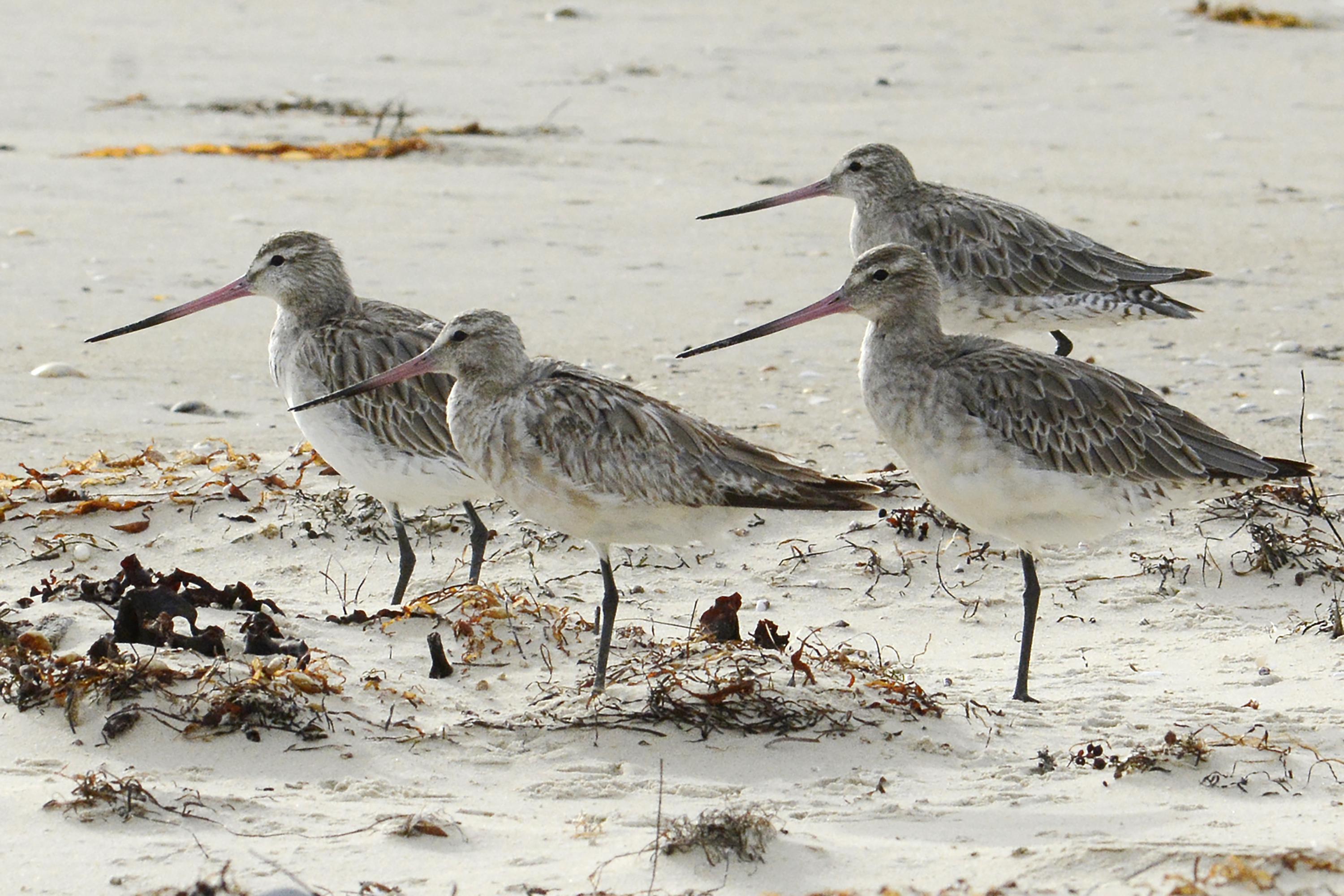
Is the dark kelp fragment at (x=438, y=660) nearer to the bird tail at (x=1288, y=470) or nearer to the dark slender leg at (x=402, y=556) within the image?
the dark slender leg at (x=402, y=556)

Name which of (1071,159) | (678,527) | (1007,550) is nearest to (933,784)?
(678,527)

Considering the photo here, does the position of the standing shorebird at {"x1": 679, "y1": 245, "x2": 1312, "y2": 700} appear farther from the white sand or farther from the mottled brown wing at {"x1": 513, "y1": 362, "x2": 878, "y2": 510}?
the white sand

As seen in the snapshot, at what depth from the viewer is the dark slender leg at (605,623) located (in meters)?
5.68

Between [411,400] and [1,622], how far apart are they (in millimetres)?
1688

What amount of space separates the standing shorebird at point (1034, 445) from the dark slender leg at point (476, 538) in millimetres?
1591

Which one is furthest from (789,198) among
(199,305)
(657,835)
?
(657,835)

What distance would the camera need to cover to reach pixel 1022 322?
29.0 feet

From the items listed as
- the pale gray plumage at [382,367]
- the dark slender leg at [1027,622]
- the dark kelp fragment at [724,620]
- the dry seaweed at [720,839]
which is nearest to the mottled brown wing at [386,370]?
the pale gray plumage at [382,367]

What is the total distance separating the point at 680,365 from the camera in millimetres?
9453

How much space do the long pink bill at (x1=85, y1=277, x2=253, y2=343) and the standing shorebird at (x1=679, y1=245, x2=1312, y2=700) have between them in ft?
8.70

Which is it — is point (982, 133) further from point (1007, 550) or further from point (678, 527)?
point (678, 527)

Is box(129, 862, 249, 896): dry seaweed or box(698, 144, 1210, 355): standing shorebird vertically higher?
box(698, 144, 1210, 355): standing shorebird

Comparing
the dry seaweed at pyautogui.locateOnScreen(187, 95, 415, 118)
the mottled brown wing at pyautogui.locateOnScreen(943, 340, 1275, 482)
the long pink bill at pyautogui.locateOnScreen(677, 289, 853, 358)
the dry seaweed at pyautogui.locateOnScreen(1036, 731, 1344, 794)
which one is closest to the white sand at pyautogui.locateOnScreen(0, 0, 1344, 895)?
the dry seaweed at pyautogui.locateOnScreen(1036, 731, 1344, 794)

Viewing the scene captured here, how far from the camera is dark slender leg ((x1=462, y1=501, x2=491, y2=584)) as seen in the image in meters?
6.82
